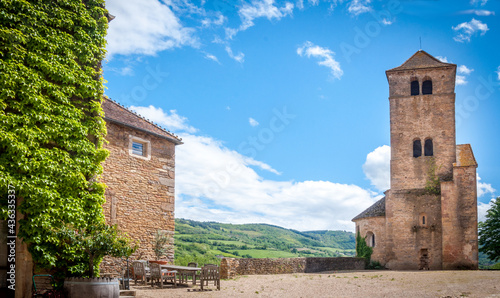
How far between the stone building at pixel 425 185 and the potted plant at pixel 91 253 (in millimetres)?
24607

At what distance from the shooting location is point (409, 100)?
33.8m

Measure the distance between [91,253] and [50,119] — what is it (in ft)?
11.7

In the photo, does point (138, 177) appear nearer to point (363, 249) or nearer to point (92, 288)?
point (92, 288)

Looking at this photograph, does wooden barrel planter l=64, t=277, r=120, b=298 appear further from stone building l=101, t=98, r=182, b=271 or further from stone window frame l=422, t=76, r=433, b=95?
stone window frame l=422, t=76, r=433, b=95

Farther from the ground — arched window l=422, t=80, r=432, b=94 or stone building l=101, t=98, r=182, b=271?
arched window l=422, t=80, r=432, b=94

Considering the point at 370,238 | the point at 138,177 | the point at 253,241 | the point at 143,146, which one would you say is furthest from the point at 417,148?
the point at 253,241

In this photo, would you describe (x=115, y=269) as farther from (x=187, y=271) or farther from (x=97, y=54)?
(x=97, y=54)

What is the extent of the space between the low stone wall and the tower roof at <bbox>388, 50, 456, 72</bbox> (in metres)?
15.3

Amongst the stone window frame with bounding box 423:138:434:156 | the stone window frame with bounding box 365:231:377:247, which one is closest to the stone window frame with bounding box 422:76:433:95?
the stone window frame with bounding box 423:138:434:156

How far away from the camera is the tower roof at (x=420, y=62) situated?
34094 millimetres

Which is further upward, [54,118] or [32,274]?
[54,118]

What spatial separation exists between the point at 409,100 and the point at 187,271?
24638 mm

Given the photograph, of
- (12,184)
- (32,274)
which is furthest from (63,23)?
(32,274)

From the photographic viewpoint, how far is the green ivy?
1075 cm
